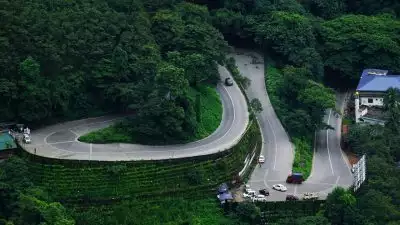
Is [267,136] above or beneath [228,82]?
beneath

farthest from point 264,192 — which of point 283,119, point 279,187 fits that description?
point 283,119

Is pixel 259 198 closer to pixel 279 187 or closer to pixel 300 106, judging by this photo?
pixel 279 187

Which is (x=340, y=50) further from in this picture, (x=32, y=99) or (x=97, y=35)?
(x=32, y=99)

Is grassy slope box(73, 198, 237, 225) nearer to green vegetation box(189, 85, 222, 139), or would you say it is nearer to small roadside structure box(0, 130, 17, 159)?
small roadside structure box(0, 130, 17, 159)

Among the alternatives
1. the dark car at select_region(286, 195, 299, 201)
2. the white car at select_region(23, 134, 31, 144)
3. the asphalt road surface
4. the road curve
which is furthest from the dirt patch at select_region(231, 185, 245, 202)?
the white car at select_region(23, 134, 31, 144)

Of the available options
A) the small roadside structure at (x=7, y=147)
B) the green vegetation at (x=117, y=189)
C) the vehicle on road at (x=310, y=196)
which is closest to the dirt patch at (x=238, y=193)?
the green vegetation at (x=117, y=189)

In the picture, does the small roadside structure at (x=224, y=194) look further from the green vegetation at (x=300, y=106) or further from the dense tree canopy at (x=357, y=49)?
the dense tree canopy at (x=357, y=49)
